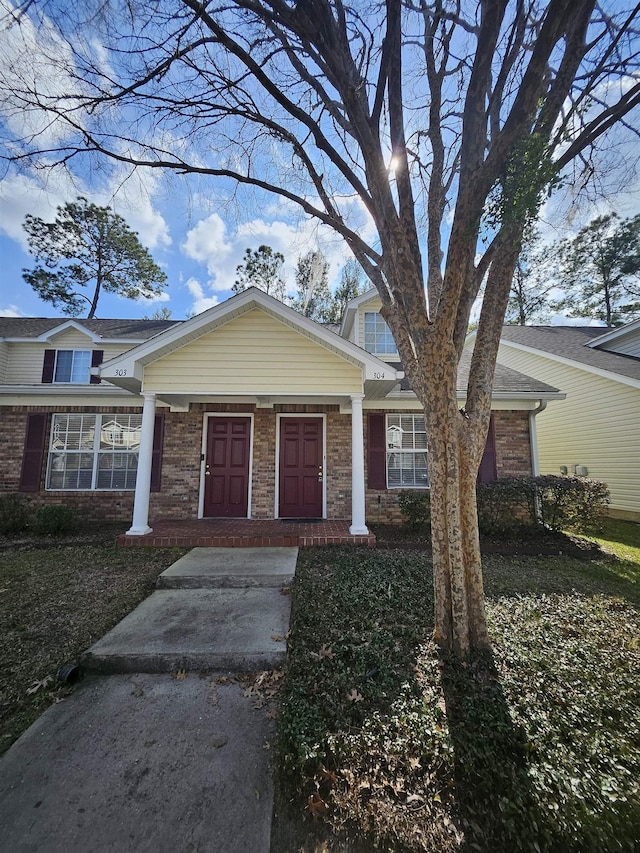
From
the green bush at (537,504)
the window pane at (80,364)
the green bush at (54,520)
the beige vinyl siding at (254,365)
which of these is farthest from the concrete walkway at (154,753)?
the window pane at (80,364)

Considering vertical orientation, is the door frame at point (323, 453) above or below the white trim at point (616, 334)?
below

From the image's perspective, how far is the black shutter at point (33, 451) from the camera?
7.84 metres

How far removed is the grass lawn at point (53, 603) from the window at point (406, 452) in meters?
4.80

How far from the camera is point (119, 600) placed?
13.1ft

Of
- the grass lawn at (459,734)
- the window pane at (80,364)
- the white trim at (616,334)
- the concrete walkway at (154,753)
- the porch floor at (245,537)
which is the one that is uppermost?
the white trim at (616,334)

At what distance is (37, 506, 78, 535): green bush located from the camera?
22.6 feet

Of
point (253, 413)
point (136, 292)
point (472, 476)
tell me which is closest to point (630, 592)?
point (472, 476)

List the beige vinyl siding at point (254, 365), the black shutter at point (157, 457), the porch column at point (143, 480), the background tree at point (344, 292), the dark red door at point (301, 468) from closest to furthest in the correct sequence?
1. the porch column at point (143, 480)
2. the beige vinyl siding at point (254, 365)
3. the black shutter at point (157, 457)
4. the dark red door at point (301, 468)
5. the background tree at point (344, 292)

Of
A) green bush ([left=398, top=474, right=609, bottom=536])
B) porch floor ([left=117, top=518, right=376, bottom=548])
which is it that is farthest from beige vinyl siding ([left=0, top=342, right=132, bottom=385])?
green bush ([left=398, top=474, right=609, bottom=536])

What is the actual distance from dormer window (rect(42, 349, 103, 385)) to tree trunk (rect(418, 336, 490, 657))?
34.4 feet

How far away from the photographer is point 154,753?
6.71 ft

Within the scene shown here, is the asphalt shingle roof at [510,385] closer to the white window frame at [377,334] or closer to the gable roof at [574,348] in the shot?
the white window frame at [377,334]

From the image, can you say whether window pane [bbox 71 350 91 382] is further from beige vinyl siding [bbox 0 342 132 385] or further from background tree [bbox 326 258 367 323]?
background tree [bbox 326 258 367 323]

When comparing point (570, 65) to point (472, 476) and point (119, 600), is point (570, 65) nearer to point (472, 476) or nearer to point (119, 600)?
point (472, 476)
